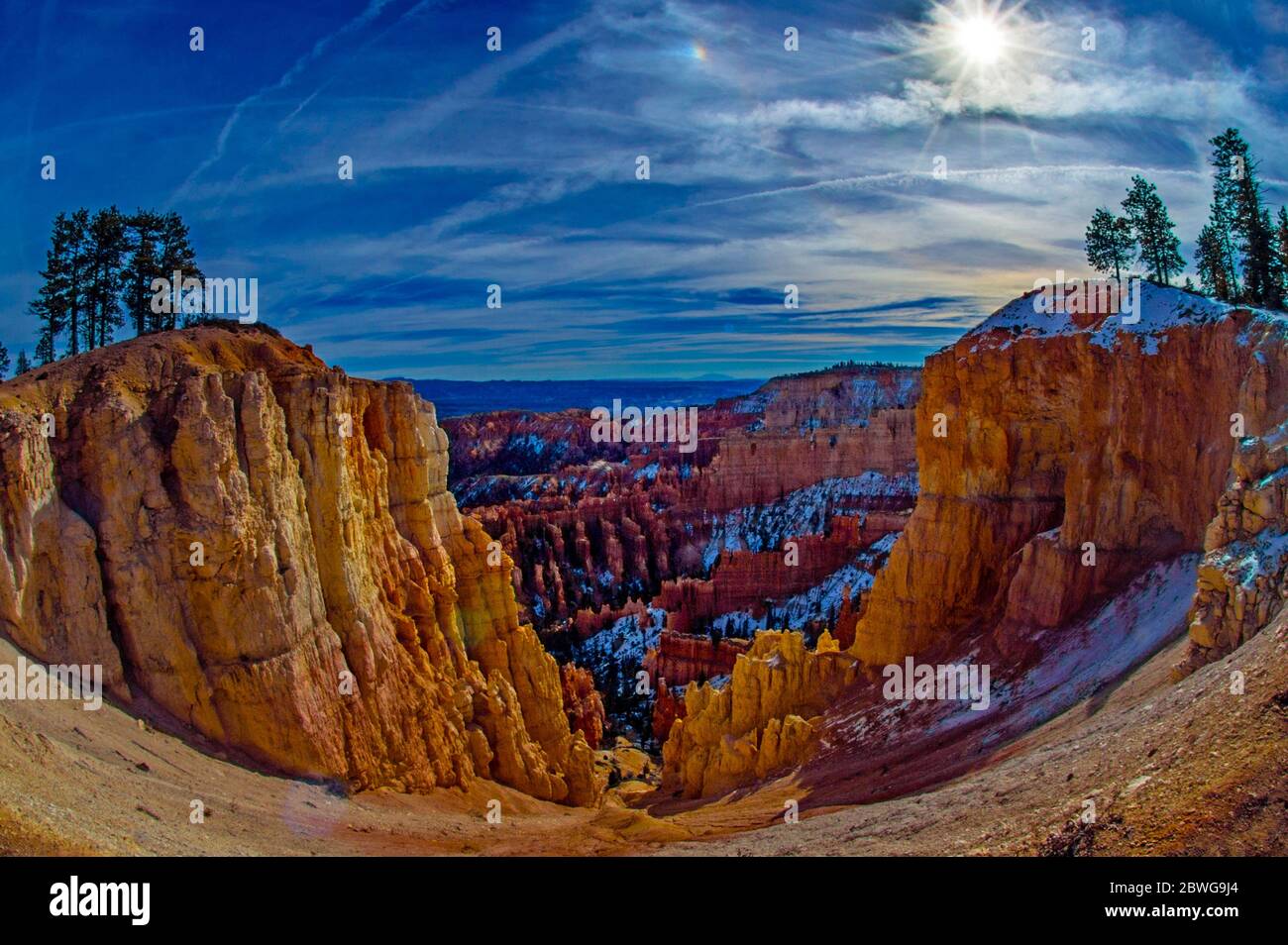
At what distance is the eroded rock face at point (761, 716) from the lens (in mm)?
30609

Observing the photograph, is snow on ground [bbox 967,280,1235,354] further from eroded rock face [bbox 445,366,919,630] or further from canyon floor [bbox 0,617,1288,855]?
eroded rock face [bbox 445,366,919,630]

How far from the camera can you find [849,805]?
21.1 meters

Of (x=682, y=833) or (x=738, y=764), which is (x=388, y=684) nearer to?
(x=682, y=833)

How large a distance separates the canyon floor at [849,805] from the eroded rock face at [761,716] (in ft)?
22.0

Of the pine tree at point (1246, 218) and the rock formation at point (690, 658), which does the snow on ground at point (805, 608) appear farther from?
the pine tree at point (1246, 218)

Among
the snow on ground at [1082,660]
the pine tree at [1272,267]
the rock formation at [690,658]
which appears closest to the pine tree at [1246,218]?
the pine tree at [1272,267]

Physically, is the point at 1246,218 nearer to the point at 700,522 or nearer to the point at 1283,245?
the point at 1283,245

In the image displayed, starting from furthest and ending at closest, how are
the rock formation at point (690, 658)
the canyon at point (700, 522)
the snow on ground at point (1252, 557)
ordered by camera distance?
the canyon at point (700, 522)
the rock formation at point (690, 658)
the snow on ground at point (1252, 557)

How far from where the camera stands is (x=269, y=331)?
27.1 meters

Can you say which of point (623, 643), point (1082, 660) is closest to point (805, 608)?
point (623, 643)

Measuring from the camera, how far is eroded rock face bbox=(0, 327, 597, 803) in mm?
16906

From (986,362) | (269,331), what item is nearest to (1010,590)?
(986,362)

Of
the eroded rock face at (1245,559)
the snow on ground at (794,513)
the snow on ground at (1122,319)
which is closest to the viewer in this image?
the eroded rock face at (1245,559)
